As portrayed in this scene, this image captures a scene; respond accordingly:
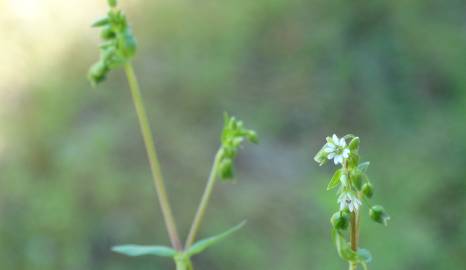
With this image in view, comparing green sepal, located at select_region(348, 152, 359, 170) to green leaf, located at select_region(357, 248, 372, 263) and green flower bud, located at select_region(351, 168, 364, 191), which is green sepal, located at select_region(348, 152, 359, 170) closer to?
green flower bud, located at select_region(351, 168, 364, 191)

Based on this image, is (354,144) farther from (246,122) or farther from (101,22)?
(246,122)

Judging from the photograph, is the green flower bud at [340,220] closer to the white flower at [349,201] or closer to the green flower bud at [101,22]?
the white flower at [349,201]

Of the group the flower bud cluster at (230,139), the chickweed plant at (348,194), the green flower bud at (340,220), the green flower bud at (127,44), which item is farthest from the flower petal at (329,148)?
the green flower bud at (127,44)

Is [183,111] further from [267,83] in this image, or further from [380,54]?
[380,54]

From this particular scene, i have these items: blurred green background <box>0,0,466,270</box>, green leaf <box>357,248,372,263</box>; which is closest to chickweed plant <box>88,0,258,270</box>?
green leaf <box>357,248,372,263</box>

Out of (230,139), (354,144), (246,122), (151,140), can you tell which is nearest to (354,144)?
(354,144)
